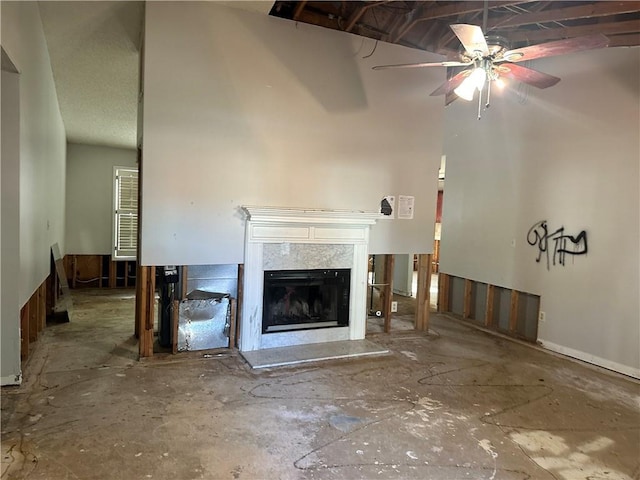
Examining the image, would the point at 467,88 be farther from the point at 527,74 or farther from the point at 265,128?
the point at 265,128

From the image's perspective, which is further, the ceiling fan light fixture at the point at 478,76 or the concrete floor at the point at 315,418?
the ceiling fan light fixture at the point at 478,76

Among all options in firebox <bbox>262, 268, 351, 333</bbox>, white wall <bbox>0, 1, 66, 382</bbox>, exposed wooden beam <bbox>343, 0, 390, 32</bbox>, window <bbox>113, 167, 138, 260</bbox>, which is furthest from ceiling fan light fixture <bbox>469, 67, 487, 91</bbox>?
window <bbox>113, 167, 138, 260</bbox>

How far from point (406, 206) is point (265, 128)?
188 cm

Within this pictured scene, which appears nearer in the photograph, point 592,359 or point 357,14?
point 357,14

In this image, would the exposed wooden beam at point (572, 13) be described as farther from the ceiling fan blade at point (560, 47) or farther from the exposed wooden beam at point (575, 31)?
the ceiling fan blade at point (560, 47)

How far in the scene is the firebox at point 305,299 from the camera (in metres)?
4.11

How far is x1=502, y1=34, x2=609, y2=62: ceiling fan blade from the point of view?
2.47 metres

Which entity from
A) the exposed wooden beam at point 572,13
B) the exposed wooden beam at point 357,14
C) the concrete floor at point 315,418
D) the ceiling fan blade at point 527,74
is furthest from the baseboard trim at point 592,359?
the exposed wooden beam at point 357,14

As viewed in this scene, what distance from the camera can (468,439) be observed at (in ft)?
→ 8.26

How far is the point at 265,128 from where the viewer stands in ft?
13.0

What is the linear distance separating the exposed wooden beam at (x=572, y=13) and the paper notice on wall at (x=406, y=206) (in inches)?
73.5

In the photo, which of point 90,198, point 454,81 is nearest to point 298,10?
point 454,81

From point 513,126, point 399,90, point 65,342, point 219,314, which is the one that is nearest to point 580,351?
point 513,126

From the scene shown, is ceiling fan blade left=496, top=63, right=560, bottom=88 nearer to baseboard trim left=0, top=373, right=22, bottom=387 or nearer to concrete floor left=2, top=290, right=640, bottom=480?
concrete floor left=2, top=290, right=640, bottom=480
